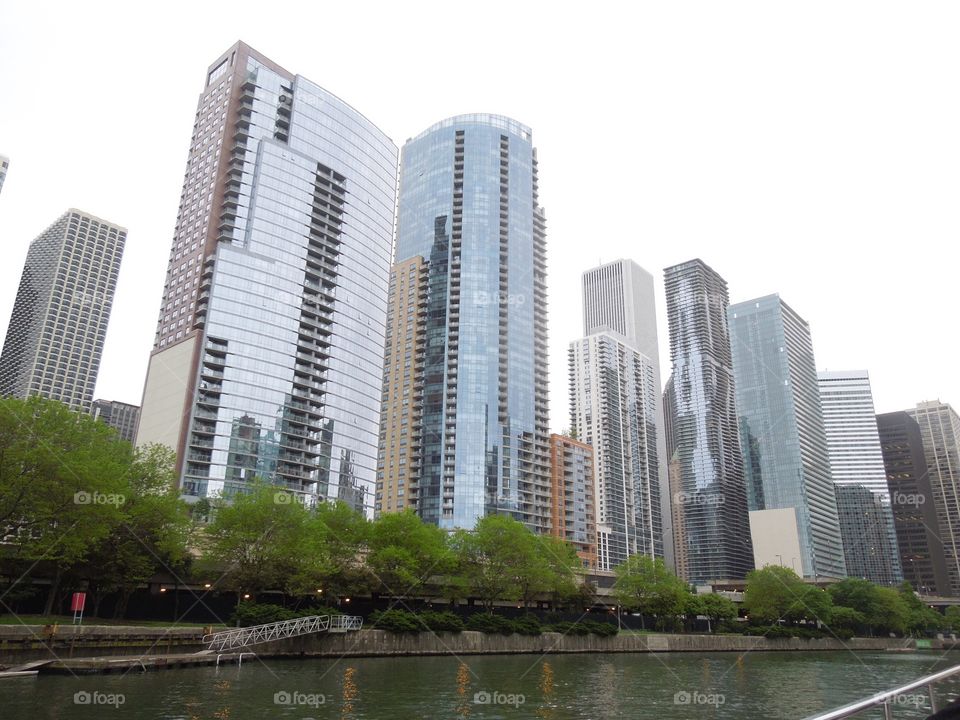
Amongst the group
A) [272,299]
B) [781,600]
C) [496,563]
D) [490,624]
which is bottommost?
[490,624]

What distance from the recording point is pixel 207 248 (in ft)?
525

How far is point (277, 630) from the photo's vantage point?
2419 inches

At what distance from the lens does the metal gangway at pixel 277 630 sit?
5778 cm

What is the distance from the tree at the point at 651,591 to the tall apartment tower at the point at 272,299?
236 feet

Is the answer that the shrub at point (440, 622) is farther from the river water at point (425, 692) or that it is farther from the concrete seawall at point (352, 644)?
the river water at point (425, 692)

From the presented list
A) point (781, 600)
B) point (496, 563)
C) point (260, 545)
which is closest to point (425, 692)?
point (260, 545)

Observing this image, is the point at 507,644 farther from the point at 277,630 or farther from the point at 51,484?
the point at 51,484

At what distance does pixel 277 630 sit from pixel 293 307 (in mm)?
115106

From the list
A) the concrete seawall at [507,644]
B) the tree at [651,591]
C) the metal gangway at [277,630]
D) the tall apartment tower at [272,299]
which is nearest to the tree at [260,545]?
the metal gangway at [277,630]

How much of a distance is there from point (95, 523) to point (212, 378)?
314ft

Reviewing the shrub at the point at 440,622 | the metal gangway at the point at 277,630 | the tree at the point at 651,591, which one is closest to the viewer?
the metal gangway at the point at 277,630

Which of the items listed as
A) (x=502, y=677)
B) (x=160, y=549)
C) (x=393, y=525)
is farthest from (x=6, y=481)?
(x=393, y=525)

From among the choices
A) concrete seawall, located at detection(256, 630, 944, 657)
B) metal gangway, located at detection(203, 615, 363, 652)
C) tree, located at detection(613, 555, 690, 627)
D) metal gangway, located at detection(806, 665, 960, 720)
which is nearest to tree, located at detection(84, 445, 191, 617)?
metal gangway, located at detection(203, 615, 363, 652)

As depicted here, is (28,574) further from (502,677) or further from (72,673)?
(502,677)
